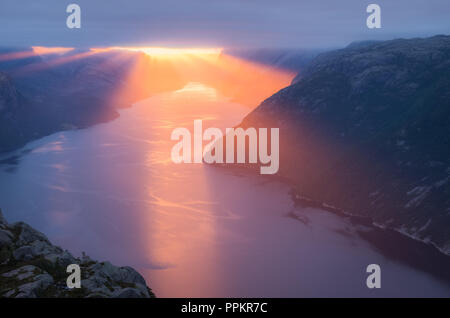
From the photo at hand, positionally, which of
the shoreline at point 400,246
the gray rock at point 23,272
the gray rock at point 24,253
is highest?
the gray rock at point 24,253

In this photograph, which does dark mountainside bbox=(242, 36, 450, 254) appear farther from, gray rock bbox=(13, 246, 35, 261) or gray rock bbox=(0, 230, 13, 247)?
gray rock bbox=(0, 230, 13, 247)

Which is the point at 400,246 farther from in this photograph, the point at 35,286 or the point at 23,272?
the point at 35,286

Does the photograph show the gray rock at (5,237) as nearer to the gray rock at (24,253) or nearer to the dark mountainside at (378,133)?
the gray rock at (24,253)

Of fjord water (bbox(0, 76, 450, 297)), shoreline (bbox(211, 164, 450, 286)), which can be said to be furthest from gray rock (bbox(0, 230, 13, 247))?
shoreline (bbox(211, 164, 450, 286))

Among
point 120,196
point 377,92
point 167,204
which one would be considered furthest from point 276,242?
point 377,92

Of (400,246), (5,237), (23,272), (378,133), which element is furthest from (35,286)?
(378,133)

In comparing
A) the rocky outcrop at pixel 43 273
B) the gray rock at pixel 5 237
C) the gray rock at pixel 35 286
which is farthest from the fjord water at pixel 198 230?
the gray rock at pixel 35 286
